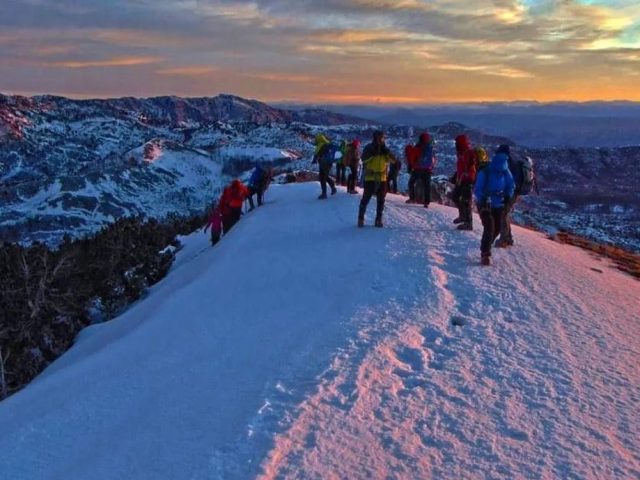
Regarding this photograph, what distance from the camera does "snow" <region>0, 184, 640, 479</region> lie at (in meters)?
5.22

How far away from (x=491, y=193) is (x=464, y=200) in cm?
310

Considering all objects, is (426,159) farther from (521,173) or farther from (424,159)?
(521,173)

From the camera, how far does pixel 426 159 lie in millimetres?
16516

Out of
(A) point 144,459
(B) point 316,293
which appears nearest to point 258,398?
(A) point 144,459

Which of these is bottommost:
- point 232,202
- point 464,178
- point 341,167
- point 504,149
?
point 232,202

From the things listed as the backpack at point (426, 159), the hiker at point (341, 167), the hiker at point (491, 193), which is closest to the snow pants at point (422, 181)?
the backpack at point (426, 159)

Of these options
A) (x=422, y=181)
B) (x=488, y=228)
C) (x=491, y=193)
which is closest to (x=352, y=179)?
(x=422, y=181)

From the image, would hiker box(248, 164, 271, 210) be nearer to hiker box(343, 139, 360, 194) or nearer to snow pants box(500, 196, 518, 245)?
hiker box(343, 139, 360, 194)

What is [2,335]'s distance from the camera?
19.6m

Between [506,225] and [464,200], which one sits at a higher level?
[464,200]

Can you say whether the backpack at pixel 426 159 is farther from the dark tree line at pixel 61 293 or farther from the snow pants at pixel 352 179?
the dark tree line at pixel 61 293

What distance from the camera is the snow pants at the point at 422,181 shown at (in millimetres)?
17106

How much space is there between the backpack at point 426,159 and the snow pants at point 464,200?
2.10 metres

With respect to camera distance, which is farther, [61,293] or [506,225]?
[61,293]
